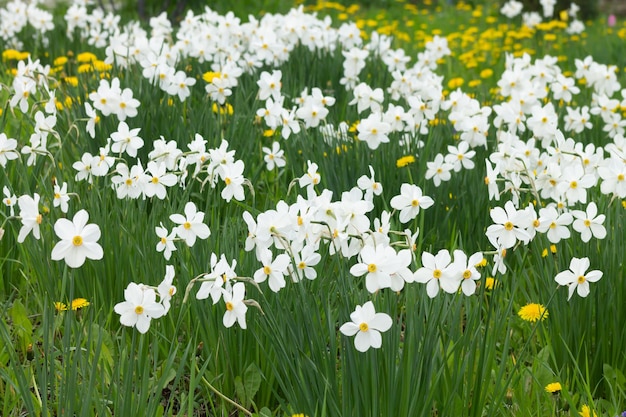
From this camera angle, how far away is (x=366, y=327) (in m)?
1.54

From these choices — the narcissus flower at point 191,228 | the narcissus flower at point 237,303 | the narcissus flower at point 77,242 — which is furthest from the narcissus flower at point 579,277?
the narcissus flower at point 77,242

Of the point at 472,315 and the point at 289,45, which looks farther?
the point at 289,45

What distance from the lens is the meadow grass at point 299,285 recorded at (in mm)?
1674

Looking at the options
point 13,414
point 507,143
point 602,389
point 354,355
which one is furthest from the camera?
point 507,143

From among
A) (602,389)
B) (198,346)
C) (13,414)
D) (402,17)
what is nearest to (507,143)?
(602,389)

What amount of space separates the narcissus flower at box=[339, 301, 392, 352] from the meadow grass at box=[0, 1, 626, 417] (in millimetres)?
11

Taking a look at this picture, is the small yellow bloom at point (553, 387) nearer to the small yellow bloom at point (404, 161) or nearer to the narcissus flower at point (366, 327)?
the narcissus flower at point (366, 327)

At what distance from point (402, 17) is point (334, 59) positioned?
16.2 ft

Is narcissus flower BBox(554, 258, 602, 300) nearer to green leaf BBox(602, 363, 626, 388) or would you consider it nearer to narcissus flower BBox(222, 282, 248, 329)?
green leaf BBox(602, 363, 626, 388)

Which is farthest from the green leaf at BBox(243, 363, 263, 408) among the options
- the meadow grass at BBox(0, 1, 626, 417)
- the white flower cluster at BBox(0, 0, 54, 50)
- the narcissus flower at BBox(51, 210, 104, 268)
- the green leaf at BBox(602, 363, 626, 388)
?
the white flower cluster at BBox(0, 0, 54, 50)

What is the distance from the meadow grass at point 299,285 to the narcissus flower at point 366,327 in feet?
0.04

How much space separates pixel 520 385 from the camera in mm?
2053

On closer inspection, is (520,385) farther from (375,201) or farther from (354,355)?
(375,201)

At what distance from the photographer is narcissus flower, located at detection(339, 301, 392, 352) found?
5.01ft
